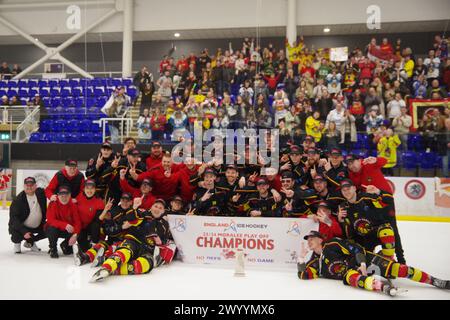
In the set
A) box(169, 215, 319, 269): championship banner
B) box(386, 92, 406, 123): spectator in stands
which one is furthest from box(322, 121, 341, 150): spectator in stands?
box(169, 215, 319, 269): championship banner

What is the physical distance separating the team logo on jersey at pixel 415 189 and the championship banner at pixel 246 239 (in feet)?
18.7

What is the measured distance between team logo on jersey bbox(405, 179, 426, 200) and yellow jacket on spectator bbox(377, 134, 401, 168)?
609 mm

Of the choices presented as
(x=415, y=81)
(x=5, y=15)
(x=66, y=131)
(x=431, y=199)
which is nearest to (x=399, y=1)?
(x=415, y=81)

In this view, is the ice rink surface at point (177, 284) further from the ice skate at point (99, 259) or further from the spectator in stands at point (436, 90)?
the spectator in stands at point (436, 90)

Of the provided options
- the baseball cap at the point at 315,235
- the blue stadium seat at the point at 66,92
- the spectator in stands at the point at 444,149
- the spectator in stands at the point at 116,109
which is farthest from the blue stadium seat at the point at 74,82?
the baseball cap at the point at 315,235

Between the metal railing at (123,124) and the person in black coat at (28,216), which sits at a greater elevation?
the metal railing at (123,124)

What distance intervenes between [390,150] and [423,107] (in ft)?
7.35

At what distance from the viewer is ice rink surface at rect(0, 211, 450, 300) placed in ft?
14.2

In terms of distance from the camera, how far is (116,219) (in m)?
5.88

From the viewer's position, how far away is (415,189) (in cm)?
1029

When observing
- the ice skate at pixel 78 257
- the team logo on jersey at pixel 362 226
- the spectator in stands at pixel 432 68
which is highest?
the spectator in stands at pixel 432 68

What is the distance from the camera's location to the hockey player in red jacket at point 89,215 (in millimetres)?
Answer: 6184

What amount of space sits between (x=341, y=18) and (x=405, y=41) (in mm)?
3106

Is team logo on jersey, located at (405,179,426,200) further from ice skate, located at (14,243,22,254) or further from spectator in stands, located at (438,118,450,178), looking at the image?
ice skate, located at (14,243,22,254)
